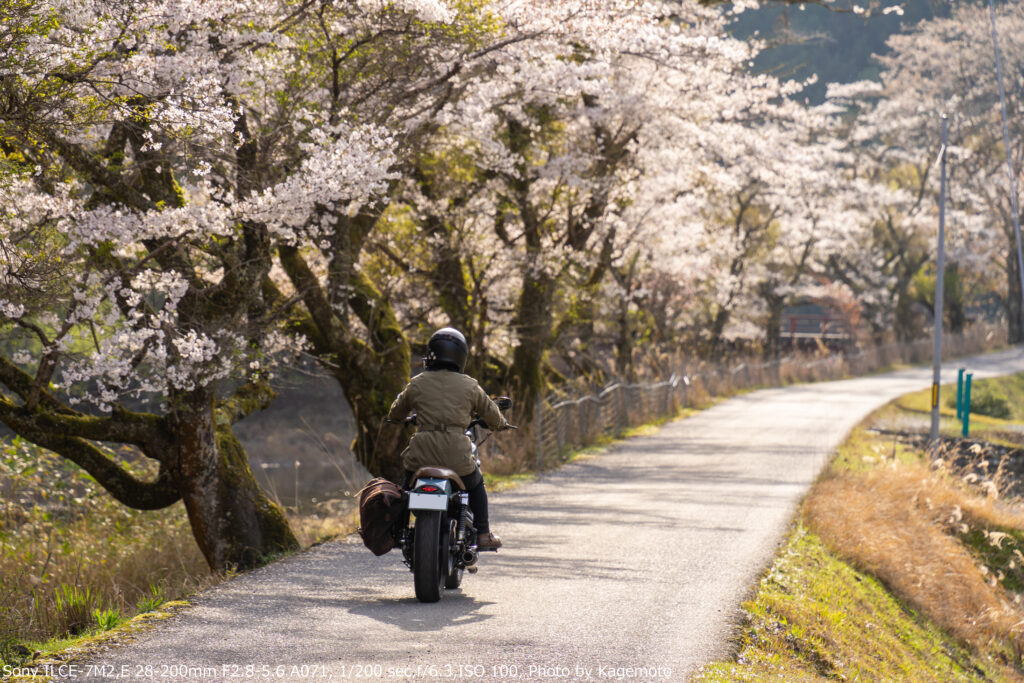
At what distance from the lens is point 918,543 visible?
14789 millimetres

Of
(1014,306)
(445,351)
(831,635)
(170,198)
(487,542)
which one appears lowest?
(831,635)

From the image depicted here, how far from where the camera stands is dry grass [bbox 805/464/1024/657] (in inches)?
534

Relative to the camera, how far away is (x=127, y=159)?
1161 centimetres

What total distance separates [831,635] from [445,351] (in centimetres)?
392

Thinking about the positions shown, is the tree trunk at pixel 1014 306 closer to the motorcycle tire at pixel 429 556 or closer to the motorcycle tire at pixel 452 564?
the motorcycle tire at pixel 452 564

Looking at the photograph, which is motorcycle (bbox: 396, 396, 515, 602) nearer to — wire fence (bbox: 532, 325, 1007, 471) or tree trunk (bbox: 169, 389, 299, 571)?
tree trunk (bbox: 169, 389, 299, 571)

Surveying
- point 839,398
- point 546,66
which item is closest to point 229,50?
point 546,66

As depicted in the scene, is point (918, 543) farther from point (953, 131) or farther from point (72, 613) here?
point (953, 131)

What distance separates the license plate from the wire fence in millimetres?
10802

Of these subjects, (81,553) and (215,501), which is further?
(81,553)

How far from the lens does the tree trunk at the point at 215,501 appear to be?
11281mm

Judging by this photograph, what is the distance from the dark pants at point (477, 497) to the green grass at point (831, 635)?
6.59ft

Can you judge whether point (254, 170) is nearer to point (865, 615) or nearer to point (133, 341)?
point (133, 341)

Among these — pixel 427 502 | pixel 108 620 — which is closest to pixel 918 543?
pixel 427 502
